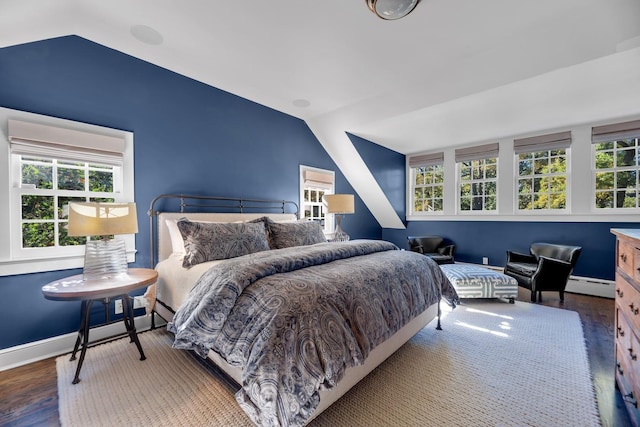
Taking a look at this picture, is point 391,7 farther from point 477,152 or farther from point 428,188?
point 428,188

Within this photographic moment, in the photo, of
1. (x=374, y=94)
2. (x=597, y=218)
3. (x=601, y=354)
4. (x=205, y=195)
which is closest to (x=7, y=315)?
(x=205, y=195)

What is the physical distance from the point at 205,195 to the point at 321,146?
7.43ft

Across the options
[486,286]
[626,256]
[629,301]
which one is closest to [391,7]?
[626,256]

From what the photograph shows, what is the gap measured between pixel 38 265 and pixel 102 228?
74cm

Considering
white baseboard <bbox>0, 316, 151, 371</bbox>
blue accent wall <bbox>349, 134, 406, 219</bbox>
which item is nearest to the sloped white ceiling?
blue accent wall <bbox>349, 134, 406, 219</bbox>

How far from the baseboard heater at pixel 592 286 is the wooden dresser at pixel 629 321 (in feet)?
9.29

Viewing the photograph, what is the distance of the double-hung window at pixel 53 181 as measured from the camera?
208 cm

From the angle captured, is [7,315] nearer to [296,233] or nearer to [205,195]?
[205,195]

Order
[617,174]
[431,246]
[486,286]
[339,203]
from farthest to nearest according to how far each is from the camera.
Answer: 1. [431,246]
2. [339,203]
3. [617,174]
4. [486,286]

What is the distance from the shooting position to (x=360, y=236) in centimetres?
547

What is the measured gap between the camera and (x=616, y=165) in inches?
151

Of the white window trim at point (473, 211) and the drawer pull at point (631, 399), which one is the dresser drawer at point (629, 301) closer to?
the drawer pull at point (631, 399)

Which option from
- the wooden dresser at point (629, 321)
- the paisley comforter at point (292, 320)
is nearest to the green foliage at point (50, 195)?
the paisley comforter at point (292, 320)

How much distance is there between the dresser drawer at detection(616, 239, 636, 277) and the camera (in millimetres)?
1362
